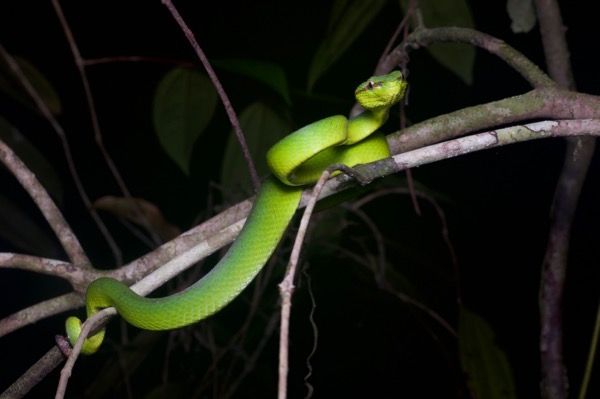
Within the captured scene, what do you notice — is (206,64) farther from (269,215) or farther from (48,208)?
(48,208)

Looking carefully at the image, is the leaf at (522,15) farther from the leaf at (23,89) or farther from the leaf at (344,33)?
the leaf at (23,89)

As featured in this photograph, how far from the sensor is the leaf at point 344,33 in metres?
2.06

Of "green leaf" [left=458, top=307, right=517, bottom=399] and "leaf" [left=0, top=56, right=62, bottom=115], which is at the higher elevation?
"leaf" [left=0, top=56, right=62, bottom=115]

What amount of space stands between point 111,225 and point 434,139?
203cm

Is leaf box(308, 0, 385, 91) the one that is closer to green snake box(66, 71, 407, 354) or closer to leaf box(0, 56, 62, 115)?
green snake box(66, 71, 407, 354)

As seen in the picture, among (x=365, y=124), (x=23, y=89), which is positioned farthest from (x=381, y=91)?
(x=23, y=89)

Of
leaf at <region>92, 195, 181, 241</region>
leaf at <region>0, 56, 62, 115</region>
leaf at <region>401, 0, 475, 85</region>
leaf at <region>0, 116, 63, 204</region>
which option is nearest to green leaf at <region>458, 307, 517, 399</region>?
leaf at <region>401, 0, 475, 85</region>

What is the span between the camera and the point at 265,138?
2426 millimetres

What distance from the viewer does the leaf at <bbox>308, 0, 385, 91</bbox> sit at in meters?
2.06

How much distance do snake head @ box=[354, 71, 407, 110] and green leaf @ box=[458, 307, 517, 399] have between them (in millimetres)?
961

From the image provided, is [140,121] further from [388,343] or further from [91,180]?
[388,343]

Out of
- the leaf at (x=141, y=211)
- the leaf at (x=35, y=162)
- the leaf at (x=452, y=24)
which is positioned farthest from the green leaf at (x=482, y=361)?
the leaf at (x=35, y=162)

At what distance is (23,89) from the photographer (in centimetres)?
230

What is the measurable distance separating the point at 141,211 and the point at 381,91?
3.87ft
